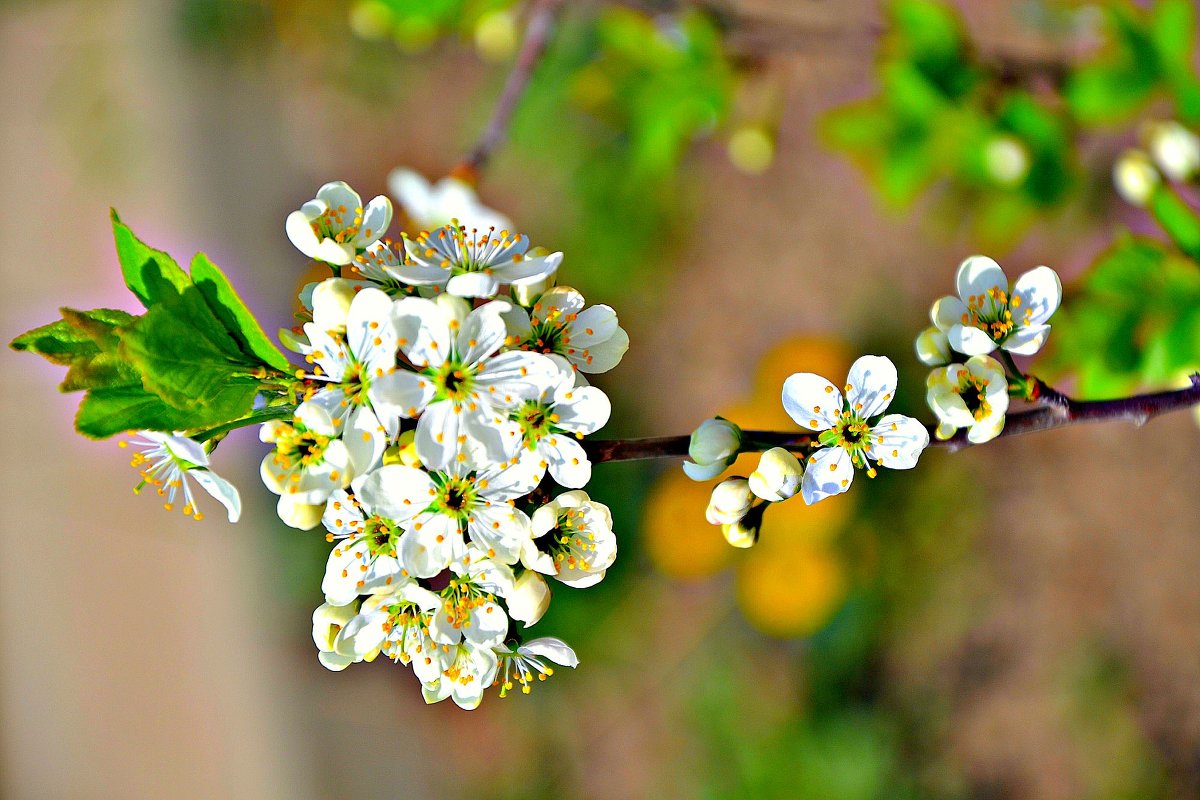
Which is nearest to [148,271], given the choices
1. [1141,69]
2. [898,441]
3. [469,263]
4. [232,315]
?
[232,315]

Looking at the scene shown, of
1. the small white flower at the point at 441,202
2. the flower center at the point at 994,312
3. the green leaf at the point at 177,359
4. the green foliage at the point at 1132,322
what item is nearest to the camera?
the green leaf at the point at 177,359

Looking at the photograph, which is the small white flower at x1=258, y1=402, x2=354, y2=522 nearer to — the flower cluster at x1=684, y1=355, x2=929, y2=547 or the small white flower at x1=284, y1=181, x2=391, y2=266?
the small white flower at x1=284, y1=181, x2=391, y2=266

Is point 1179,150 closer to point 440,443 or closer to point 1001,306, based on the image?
point 1001,306

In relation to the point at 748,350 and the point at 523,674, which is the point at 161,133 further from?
the point at 523,674

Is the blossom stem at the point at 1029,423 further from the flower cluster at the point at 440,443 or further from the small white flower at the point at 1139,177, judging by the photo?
the small white flower at the point at 1139,177

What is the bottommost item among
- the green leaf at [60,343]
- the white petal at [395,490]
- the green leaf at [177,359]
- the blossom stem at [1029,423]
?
the white petal at [395,490]

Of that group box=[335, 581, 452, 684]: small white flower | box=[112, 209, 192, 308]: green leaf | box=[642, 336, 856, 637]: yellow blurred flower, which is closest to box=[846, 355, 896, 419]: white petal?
box=[335, 581, 452, 684]: small white flower

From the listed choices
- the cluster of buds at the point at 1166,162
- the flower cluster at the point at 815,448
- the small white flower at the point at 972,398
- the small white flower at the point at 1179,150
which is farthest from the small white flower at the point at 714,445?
the small white flower at the point at 1179,150
